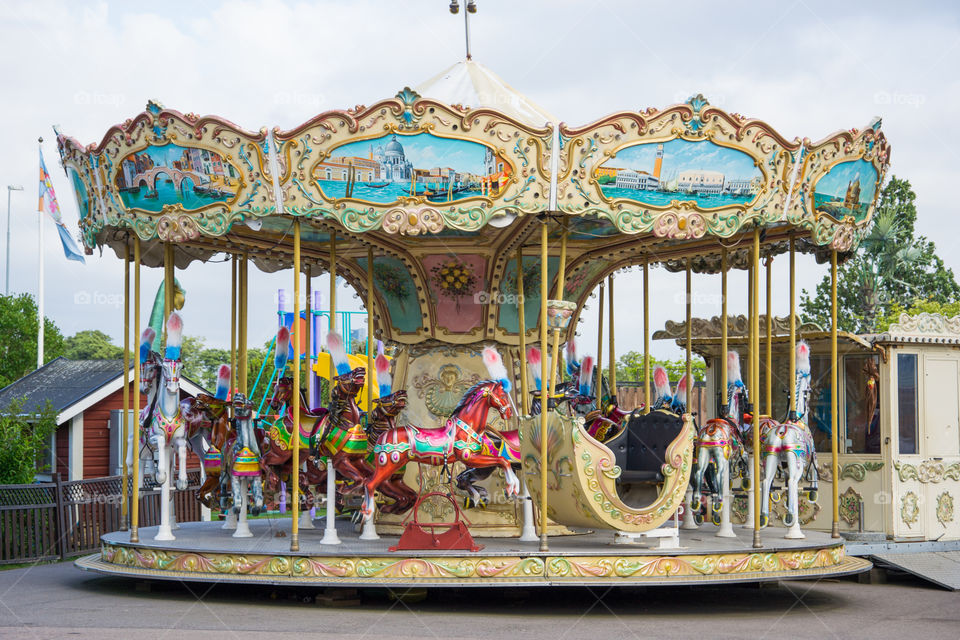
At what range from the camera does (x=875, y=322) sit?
31.6 metres

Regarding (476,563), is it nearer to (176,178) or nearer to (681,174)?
(681,174)

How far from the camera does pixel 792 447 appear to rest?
12719mm

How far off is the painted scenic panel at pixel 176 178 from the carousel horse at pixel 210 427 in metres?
2.29

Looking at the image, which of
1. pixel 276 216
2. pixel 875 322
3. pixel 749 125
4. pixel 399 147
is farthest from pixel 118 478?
pixel 875 322

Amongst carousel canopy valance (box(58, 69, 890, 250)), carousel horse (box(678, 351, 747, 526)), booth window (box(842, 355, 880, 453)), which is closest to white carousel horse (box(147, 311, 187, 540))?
carousel canopy valance (box(58, 69, 890, 250))

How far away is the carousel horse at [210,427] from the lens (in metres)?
12.8

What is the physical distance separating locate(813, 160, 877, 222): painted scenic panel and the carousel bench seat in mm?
3010

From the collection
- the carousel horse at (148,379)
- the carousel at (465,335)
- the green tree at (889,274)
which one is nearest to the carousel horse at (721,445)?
the carousel at (465,335)

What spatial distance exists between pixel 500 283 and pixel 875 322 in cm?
2073

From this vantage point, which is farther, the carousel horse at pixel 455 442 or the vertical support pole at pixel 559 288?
the carousel horse at pixel 455 442

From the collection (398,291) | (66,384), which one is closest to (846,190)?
(398,291)

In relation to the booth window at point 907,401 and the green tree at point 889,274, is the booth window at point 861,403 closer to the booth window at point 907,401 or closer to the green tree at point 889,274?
the booth window at point 907,401

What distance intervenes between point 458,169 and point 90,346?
6083 cm

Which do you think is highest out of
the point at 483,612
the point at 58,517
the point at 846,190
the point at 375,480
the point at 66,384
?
the point at 846,190
